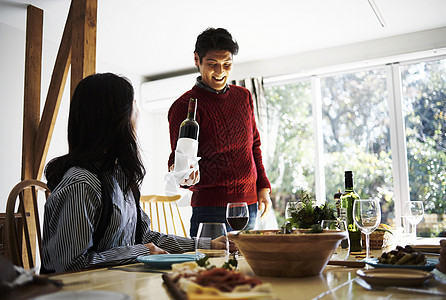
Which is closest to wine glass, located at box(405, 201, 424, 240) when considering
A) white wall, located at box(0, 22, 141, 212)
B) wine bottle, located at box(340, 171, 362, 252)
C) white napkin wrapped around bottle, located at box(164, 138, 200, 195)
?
wine bottle, located at box(340, 171, 362, 252)

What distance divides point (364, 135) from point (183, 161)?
326 cm

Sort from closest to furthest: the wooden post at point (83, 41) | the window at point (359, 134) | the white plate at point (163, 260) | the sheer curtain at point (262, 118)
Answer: the white plate at point (163, 260), the wooden post at point (83, 41), the window at point (359, 134), the sheer curtain at point (262, 118)

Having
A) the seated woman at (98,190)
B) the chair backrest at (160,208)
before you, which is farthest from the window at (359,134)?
the seated woman at (98,190)

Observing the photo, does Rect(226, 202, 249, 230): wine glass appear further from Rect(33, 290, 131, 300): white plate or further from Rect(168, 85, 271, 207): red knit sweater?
Rect(168, 85, 271, 207): red knit sweater

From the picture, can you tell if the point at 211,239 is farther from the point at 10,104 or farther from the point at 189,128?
the point at 10,104

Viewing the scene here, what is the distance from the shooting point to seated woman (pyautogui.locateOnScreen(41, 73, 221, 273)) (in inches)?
43.3

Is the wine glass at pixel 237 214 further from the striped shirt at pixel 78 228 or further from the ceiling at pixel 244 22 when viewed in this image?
the ceiling at pixel 244 22

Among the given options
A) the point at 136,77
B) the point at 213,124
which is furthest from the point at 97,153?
the point at 136,77

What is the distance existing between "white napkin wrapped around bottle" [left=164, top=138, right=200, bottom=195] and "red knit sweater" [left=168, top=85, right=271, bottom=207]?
0.17 m

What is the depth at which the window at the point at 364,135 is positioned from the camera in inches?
166

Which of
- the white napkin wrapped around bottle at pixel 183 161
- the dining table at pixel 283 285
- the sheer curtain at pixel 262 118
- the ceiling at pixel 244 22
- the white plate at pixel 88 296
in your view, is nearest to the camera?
the white plate at pixel 88 296

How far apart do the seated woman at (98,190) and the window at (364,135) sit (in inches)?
133

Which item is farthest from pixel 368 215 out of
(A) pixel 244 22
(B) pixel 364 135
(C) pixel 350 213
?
(B) pixel 364 135

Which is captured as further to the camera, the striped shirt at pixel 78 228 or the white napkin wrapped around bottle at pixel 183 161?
the white napkin wrapped around bottle at pixel 183 161
